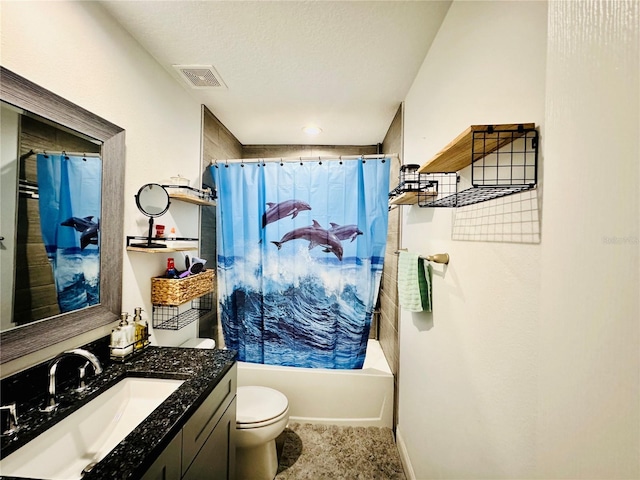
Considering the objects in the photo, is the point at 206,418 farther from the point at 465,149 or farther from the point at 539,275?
the point at 465,149

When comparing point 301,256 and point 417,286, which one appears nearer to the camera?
point 417,286

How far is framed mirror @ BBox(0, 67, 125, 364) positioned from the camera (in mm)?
966

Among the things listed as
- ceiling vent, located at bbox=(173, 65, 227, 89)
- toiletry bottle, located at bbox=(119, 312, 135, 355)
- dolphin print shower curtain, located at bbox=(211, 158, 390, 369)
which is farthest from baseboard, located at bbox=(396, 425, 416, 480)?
ceiling vent, located at bbox=(173, 65, 227, 89)

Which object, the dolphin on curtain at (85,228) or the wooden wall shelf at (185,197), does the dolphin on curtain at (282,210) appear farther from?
the dolphin on curtain at (85,228)

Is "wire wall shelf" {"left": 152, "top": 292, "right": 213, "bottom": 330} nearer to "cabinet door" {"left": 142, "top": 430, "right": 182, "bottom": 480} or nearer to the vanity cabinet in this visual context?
the vanity cabinet

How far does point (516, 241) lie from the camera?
Answer: 80 cm

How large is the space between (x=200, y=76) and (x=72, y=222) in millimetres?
1258

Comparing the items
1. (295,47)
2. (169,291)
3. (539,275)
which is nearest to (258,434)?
(169,291)

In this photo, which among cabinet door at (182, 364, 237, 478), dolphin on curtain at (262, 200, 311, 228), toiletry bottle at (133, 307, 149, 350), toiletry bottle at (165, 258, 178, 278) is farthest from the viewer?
dolphin on curtain at (262, 200, 311, 228)

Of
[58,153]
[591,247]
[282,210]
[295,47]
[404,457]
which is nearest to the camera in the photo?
[591,247]

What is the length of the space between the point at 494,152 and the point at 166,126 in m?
1.88

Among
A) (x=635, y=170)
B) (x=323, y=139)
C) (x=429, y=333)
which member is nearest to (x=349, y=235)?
(x=429, y=333)

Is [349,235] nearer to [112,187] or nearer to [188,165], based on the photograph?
[188,165]

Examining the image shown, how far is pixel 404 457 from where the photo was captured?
6.00ft
